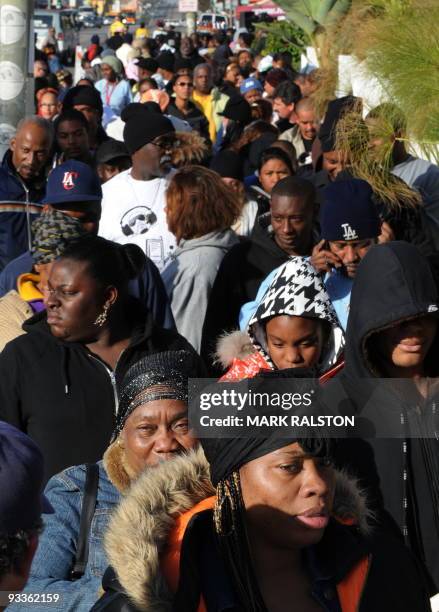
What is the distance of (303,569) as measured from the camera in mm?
2648

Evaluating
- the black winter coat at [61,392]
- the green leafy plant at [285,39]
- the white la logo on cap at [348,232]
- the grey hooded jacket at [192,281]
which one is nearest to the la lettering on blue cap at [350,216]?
the white la logo on cap at [348,232]

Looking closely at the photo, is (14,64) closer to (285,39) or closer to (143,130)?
(143,130)

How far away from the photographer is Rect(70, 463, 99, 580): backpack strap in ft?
10.7

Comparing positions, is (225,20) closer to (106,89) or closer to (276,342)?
(106,89)

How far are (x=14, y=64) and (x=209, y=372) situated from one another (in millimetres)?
3941

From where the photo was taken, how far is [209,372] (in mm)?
5199

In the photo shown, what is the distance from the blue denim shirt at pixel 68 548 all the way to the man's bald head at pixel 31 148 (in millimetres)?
3955

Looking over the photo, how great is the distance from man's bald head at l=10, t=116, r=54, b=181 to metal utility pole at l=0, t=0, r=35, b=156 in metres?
0.92

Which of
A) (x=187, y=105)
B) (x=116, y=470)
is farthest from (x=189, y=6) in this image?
(x=116, y=470)

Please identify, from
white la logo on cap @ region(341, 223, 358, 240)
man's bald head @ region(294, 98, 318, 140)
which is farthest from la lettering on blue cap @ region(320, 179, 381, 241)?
man's bald head @ region(294, 98, 318, 140)

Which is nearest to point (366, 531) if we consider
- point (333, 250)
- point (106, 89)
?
point (333, 250)

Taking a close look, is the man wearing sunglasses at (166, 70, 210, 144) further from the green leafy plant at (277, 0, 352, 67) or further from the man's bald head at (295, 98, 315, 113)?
the green leafy plant at (277, 0, 352, 67)

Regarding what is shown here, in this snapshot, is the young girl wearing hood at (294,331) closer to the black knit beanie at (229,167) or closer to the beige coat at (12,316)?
the beige coat at (12,316)

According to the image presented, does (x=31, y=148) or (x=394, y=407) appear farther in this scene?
(x=31, y=148)
